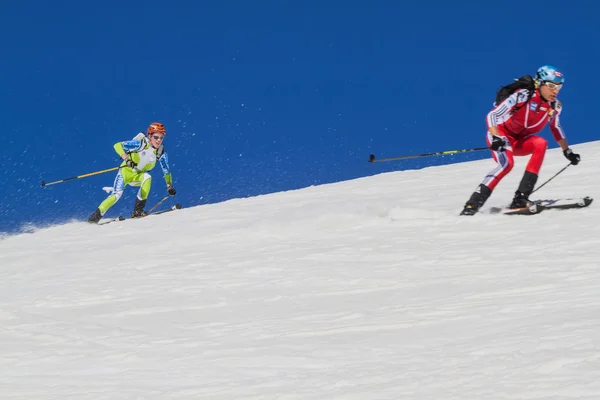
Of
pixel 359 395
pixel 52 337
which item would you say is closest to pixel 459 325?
pixel 359 395

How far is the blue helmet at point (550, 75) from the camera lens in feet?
27.8

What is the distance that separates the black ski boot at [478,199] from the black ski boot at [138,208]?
702cm

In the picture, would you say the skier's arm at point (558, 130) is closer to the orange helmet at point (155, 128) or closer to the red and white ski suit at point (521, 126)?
the red and white ski suit at point (521, 126)

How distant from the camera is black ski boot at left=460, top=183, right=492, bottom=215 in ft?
28.9

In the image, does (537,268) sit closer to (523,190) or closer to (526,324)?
(526,324)

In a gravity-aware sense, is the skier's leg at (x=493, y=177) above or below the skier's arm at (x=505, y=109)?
below

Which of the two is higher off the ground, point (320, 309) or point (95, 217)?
point (95, 217)

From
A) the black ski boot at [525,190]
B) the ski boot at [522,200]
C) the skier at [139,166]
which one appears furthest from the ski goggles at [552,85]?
the skier at [139,166]

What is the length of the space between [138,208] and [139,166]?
73 centimetres

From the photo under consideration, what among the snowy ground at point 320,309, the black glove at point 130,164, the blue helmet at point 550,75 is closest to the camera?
the snowy ground at point 320,309

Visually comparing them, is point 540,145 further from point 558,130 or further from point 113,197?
point 113,197

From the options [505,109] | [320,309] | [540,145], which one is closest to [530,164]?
[540,145]

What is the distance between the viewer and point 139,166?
14.4 metres

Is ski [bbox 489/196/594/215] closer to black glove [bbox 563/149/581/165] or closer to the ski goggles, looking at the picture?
black glove [bbox 563/149/581/165]
